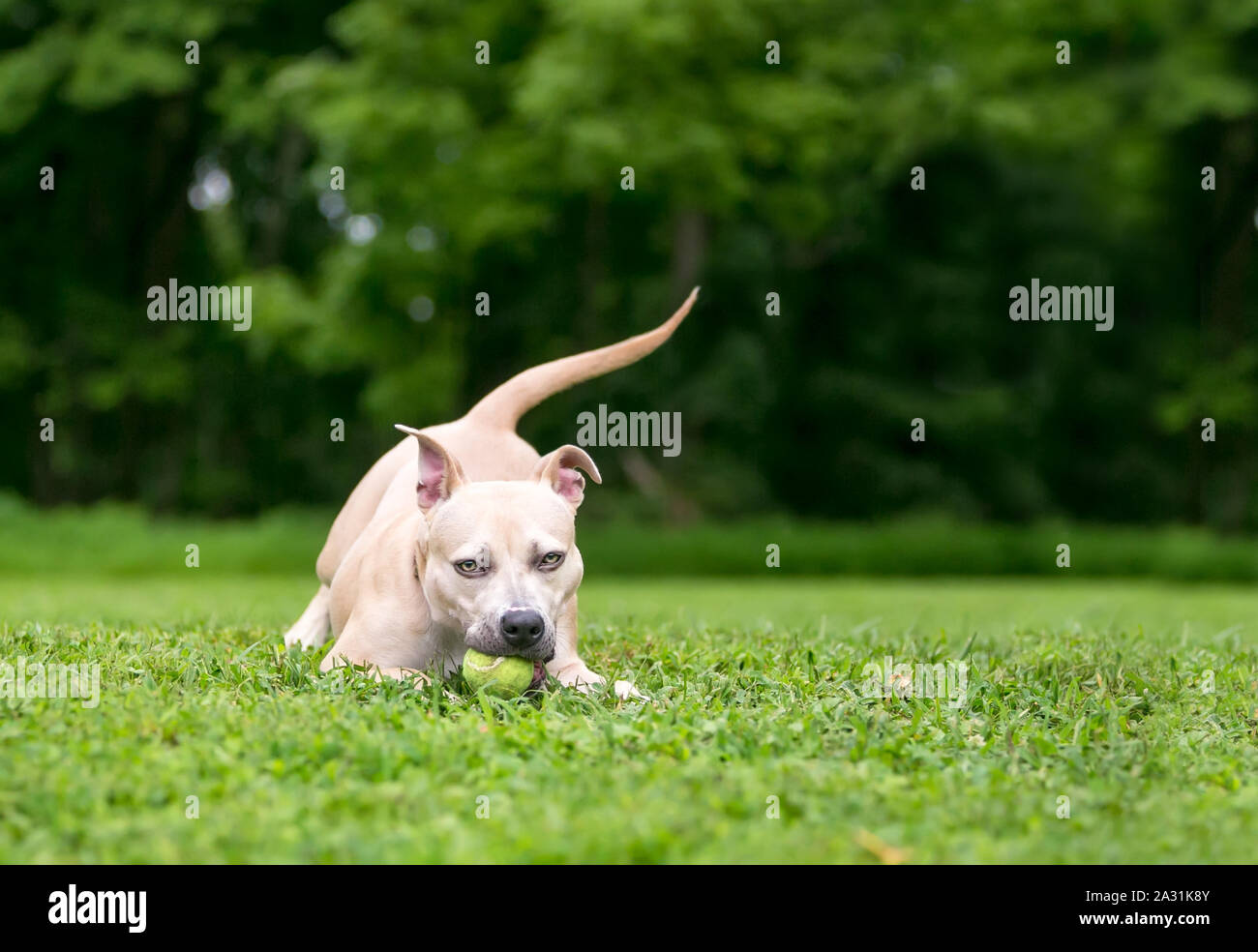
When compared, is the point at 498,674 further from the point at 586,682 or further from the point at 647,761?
the point at 647,761

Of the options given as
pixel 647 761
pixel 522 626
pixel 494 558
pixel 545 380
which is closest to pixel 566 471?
pixel 494 558

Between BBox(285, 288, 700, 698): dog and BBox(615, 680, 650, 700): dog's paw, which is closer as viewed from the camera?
BBox(285, 288, 700, 698): dog

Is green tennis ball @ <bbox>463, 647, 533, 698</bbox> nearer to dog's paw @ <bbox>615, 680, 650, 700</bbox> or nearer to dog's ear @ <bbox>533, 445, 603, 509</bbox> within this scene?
dog's paw @ <bbox>615, 680, 650, 700</bbox>

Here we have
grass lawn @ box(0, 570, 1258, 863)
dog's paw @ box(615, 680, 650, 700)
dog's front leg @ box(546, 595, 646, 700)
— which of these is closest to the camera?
grass lawn @ box(0, 570, 1258, 863)

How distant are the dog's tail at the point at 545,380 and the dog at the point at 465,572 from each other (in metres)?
0.22

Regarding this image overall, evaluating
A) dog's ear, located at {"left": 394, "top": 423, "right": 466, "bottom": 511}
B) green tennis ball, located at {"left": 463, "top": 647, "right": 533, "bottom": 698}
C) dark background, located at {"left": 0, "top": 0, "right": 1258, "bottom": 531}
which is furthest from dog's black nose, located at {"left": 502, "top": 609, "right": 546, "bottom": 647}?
dark background, located at {"left": 0, "top": 0, "right": 1258, "bottom": 531}

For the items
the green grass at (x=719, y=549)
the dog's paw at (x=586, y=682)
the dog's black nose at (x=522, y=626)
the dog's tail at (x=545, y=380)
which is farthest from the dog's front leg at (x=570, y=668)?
the green grass at (x=719, y=549)

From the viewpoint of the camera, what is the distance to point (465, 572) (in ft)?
15.7

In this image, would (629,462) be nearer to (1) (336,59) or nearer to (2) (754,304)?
(2) (754,304)

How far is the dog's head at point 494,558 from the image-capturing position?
4.68 metres

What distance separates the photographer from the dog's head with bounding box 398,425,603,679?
4680 mm

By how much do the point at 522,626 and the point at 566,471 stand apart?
1080 millimetres
